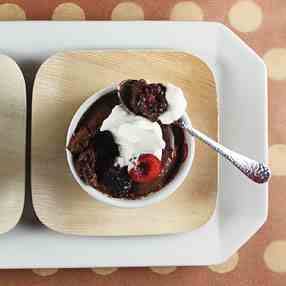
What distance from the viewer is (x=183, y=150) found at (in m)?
1.05

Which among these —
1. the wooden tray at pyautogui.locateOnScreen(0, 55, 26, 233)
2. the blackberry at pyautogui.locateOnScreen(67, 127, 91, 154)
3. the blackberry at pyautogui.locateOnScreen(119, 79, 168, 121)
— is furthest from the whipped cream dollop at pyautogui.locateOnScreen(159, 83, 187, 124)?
the wooden tray at pyautogui.locateOnScreen(0, 55, 26, 233)

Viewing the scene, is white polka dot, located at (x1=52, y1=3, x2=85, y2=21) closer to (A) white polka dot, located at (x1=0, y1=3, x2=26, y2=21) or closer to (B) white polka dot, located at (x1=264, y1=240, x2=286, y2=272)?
(A) white polka dot, located at (x1=0, y1=3, x2=26, y2=21)

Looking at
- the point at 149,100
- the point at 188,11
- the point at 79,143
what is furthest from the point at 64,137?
the point at 188,11

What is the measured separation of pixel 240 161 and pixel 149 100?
0.16 m

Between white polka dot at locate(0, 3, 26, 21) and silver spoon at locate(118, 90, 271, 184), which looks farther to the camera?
white polka dot at locate(0, 3, 26, 21)

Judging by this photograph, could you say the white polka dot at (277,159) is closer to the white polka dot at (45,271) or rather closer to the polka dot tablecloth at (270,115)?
the polka dot tablecloth at (270,115)

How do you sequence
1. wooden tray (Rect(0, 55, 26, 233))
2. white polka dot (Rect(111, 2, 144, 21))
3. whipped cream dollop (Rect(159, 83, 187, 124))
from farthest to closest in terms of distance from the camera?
white polka dot (Rect(111, 2, 144, 21))
wooden tray (Rect(0, 55, 26, 233))
whipped cream dollop (Rect(159, 83, 187, 124))

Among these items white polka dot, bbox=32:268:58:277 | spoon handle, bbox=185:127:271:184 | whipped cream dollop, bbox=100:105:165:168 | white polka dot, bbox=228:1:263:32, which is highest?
white polka dot, bbox=228:1:263:32

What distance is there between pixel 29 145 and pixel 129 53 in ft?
0.68

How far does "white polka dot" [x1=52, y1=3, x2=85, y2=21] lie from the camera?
118 centimetres

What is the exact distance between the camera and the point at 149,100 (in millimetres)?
976

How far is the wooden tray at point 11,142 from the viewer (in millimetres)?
1085

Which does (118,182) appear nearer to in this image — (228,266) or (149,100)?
(149,100)

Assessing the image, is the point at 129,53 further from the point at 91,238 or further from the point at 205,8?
the point at 91,238
